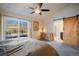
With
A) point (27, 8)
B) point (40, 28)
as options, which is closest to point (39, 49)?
point (40, 28)

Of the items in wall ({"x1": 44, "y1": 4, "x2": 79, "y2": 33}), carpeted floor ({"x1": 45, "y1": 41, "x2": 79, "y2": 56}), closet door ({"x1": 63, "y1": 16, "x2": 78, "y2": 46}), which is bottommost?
carpeted floor ({"x1": 45, "y1": 41, "x2": 79, "y2": 56})

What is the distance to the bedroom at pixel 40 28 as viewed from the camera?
1.98 metres

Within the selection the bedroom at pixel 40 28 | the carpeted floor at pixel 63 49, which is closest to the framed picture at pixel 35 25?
the bedroom at pixel 40 28

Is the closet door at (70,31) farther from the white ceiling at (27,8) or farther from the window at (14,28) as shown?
the window at (14,28)

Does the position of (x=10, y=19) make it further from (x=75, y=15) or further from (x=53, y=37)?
(x=75, y=15)

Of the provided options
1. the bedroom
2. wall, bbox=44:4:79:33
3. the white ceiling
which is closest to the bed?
the bedroom

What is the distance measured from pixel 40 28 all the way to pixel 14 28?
490 mm

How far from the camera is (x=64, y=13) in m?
2.01

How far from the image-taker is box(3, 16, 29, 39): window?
6.50ft

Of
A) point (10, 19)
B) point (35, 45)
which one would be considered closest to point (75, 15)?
point (35, 45)

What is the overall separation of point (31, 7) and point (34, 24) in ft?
1.07

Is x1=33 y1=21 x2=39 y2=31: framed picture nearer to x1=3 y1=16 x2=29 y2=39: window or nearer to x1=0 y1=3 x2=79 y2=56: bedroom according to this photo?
x1=0 y1=3 x2=79 y2=56: bedroom

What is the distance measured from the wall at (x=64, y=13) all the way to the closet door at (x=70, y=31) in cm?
9

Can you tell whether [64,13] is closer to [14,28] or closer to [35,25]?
[35,25]
